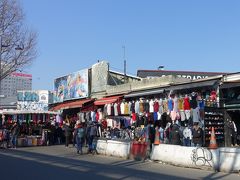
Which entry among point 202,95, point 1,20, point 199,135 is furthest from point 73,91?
point 199,135

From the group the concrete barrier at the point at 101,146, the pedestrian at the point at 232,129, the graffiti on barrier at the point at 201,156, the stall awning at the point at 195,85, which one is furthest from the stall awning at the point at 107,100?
the graffiti on barrier at the point at 201,156

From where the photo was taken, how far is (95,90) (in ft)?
114

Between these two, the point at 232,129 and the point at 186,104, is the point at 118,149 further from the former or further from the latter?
the point at 232,129

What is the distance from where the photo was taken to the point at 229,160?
49.2ft

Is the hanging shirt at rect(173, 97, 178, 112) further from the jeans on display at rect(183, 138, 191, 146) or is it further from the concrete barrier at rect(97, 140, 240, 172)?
the concrete barrier at rect(97, 140, 240, 172)

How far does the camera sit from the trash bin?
1961 cm

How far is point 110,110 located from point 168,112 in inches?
234

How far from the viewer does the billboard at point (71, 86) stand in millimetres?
36312

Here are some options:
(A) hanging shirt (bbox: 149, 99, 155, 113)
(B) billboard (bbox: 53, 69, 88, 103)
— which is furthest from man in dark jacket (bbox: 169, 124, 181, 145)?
(B) billboard (bbox: 53, 69, 88, 103)

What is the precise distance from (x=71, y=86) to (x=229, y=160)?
25.4 metres

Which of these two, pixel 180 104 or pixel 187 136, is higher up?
pixel 180 104

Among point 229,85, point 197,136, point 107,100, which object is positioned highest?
point 229,85

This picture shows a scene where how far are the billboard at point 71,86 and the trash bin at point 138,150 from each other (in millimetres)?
15984

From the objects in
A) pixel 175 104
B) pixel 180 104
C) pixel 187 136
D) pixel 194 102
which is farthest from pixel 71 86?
pixel 187 136
